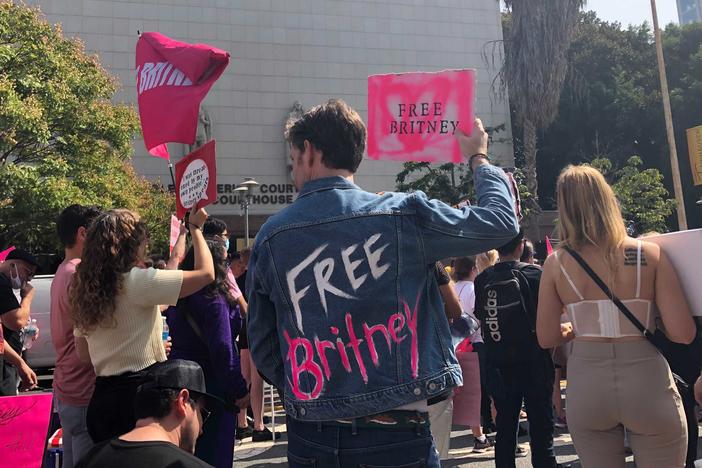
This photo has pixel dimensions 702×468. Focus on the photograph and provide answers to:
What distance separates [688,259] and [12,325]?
4505 mm

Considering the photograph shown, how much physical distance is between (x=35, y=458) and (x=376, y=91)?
114 inches

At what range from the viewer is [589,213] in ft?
9.75

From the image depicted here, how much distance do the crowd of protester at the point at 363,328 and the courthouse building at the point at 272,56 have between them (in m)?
26.9

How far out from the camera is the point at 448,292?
13.8 ft

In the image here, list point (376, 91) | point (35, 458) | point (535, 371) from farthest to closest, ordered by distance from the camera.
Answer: point (535, 371)
point (35, 458)
point (376, 91)

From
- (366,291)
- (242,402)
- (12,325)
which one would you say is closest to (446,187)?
(12,325)

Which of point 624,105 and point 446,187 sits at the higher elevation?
point 624,105

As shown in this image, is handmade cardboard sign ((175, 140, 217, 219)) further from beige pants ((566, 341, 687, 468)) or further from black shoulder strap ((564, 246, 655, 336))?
beige pants ((566, 341, 687, 468))

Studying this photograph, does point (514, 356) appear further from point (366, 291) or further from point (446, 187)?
point (446, 187)

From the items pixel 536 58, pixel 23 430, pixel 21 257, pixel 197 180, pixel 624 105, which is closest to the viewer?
pixel 197 180

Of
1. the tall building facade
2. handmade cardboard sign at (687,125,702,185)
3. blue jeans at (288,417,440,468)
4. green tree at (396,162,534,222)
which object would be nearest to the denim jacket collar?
blue jeans at (288,417,440,468)

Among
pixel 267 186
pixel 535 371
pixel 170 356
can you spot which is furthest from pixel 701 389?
pixel 267 186

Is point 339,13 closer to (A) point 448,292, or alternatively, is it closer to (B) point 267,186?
(B) point 267,186

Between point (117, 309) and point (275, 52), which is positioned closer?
point (117, 309)
